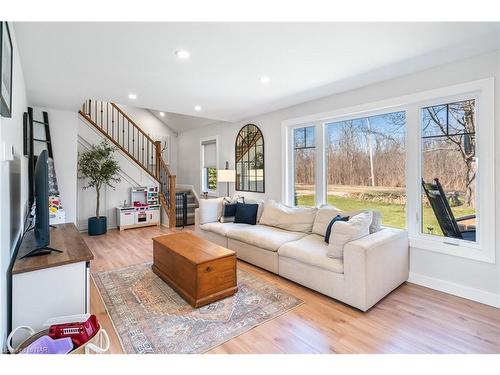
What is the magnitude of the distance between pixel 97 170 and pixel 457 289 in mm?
6034

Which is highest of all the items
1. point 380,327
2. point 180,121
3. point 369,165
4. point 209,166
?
point 180,121

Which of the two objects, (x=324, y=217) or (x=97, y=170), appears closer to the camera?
(x=324, y=217)

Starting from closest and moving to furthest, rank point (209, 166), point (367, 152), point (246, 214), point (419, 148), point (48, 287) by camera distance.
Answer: point (48, 287)
point (419, 148)
point (367, 152)
point (246, 214)
point (209, 166)

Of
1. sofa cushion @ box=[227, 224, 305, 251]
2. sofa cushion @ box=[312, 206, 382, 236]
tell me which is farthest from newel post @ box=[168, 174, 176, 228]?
sofa cushion @ box=[312, 206, 382, 236]

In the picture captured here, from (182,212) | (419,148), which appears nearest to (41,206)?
(419,148)

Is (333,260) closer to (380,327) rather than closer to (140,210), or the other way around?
(380,327)

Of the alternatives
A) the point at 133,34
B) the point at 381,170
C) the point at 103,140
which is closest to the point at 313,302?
the point at 381,170

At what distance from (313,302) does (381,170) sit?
196cm

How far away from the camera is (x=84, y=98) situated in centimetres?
393

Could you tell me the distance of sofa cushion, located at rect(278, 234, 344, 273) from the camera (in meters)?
2.60

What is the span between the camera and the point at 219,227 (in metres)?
4.13

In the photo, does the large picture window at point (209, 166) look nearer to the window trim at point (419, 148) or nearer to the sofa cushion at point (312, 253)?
the window trim at point (419, 148)

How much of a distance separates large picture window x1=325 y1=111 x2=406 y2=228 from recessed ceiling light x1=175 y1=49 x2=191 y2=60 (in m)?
2.37
